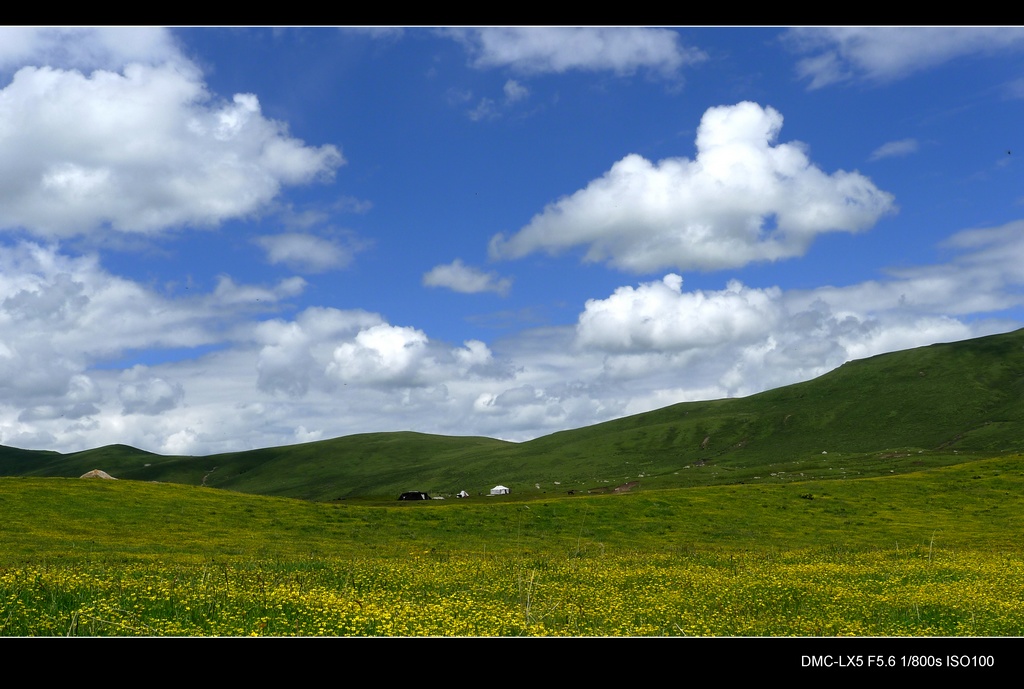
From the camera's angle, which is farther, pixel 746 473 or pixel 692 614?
pixel 746 473

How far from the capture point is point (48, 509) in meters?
63.1

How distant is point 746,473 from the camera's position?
193000 mm

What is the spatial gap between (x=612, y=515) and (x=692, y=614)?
52569mm
